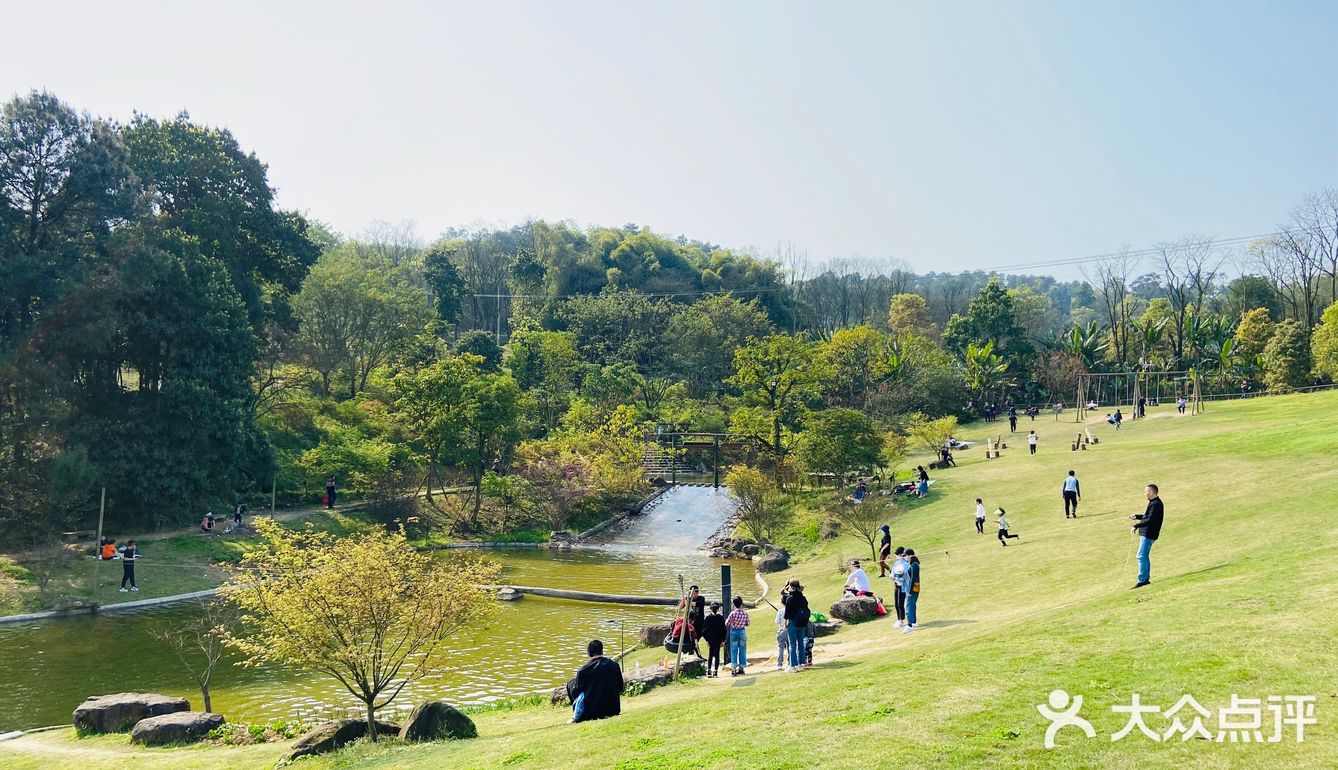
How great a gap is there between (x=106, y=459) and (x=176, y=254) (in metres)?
9.05

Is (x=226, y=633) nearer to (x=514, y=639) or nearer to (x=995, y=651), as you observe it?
(x=514, y=639)

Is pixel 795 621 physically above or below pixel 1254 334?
below

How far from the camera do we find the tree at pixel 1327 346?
56438 mm

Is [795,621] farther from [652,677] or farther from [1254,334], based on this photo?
[1254,334]

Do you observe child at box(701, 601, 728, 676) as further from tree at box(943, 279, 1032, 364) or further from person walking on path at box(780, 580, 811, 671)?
tree at box(943, 279, 1032, 364)

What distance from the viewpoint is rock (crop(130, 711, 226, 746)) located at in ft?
50.2

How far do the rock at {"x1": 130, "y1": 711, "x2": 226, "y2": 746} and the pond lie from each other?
232cm

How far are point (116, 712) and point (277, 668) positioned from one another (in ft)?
19.6

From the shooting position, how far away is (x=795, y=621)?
15.2 m

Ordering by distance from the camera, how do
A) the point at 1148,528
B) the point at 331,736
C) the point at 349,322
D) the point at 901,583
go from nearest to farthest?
the point at 331,736
the point at 1148,528
the point at 901,583
the point at 349,322

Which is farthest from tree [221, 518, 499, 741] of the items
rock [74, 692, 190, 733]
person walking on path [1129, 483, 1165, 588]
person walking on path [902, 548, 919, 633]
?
person walking on path [1129, 483, 1165, 588]

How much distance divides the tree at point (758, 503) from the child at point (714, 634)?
22.7 meters

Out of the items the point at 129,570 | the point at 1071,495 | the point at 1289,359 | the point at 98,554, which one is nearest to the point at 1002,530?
the point at 1071,495

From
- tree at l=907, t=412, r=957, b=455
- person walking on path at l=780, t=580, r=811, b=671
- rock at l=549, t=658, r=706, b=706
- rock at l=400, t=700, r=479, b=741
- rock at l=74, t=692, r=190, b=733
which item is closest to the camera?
rock at l=400, t=700, r=479, b=741
